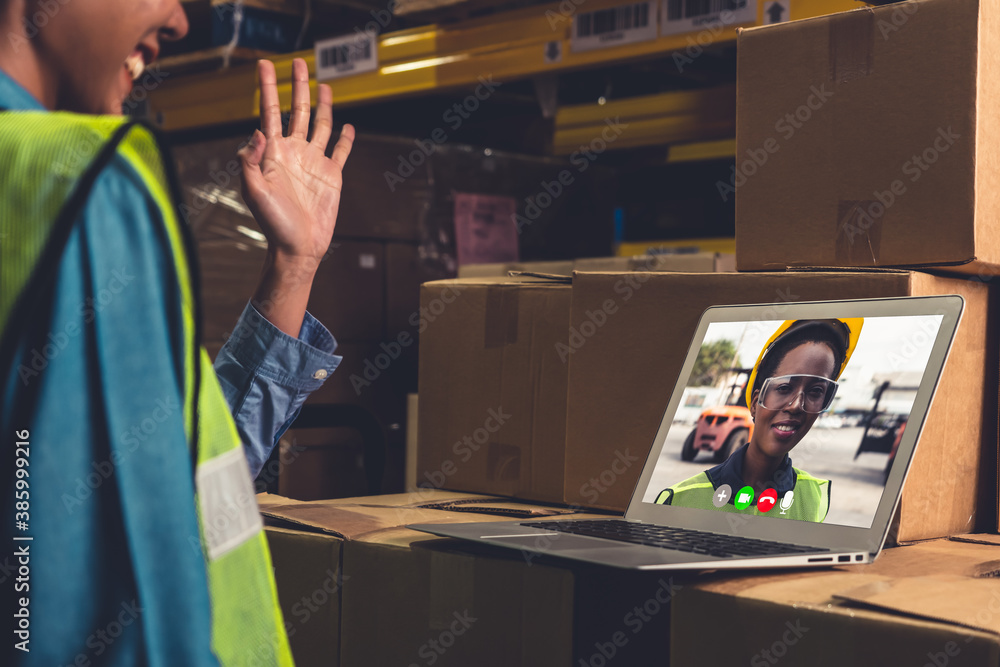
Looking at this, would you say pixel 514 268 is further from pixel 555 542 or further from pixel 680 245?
pixel 555 542

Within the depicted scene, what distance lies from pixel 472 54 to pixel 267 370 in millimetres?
1417

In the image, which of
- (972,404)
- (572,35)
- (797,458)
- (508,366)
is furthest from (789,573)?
(572,35)

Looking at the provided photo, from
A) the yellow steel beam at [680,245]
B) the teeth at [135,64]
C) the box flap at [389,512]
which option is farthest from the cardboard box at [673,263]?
the teeth at [135,64]

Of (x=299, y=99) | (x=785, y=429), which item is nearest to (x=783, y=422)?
(x=785, y=429)

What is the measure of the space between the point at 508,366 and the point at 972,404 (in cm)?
67

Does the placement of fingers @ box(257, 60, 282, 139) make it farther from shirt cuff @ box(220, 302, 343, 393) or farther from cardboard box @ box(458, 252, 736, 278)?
cardboard box @ box(458, 252, 736, 278)

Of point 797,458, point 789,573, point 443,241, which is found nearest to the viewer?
point 789,573

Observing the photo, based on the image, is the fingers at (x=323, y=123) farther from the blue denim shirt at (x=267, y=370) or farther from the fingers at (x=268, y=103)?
the blue denim shirt at (x=267, y=370)

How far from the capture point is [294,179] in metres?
1.00

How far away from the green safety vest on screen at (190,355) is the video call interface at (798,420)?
2.01 ft

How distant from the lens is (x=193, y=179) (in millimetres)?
2570

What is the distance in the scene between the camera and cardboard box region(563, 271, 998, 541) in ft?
3.74

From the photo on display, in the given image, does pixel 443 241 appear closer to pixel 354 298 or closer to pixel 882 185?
pixel 354 298

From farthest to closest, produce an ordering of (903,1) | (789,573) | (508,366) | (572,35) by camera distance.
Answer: (572,35)
(508,366)
(903,1)
(789,573)
